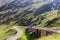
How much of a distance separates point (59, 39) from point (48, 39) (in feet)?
Answer: 4.81

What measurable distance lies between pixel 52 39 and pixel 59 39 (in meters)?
1.00

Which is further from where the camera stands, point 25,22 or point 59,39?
point 25,22

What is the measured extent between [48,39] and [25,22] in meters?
166

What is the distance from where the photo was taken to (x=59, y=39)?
77.8 feet

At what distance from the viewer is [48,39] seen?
24.3 metres

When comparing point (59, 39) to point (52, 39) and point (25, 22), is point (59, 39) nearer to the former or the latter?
point (52, 39)

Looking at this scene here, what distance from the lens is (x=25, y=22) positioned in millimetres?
190625

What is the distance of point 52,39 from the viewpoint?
24.3 m

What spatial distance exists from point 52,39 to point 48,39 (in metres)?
0.51

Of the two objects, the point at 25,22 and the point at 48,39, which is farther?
the point at 25,22

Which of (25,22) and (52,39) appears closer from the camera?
(52,39)

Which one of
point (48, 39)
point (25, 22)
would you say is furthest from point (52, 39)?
point (25, 22)

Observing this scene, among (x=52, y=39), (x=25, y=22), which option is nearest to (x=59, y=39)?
(x=52, y=39)

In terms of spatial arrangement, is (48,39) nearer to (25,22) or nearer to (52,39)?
(52,39)
